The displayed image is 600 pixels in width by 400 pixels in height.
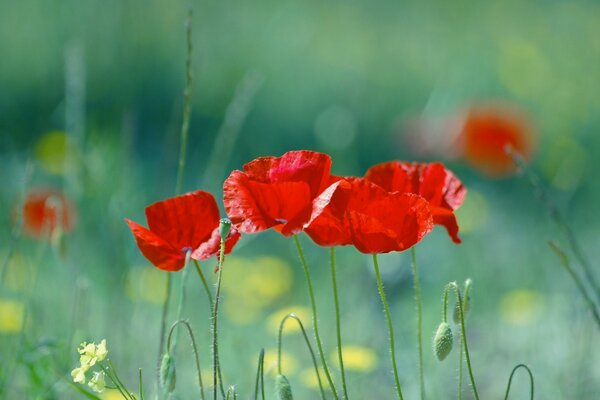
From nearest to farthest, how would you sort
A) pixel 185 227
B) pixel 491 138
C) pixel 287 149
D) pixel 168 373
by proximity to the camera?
pixel 168 373 < pixel 185 227 < pixel 491 138 < pixel 287 149

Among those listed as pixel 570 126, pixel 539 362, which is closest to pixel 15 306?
pixel 539 362

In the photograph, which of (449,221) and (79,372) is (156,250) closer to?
(79,372)

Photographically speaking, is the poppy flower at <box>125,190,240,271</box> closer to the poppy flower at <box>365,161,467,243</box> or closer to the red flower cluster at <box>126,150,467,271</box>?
the red flower cluster at <box>126,150,467,271</box>

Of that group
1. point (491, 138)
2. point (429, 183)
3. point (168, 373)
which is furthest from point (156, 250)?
point (491, 138)

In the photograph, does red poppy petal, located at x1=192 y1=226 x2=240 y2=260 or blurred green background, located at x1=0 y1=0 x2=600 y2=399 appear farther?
blurred green background, located at x1=0 y1=0 x2=600 y2=399

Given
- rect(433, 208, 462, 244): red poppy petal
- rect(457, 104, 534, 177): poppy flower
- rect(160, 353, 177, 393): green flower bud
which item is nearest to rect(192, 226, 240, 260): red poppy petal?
rect(160, 353, 177, 393): green flower bud

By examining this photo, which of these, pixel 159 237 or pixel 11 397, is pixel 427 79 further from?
pixel 159 237
